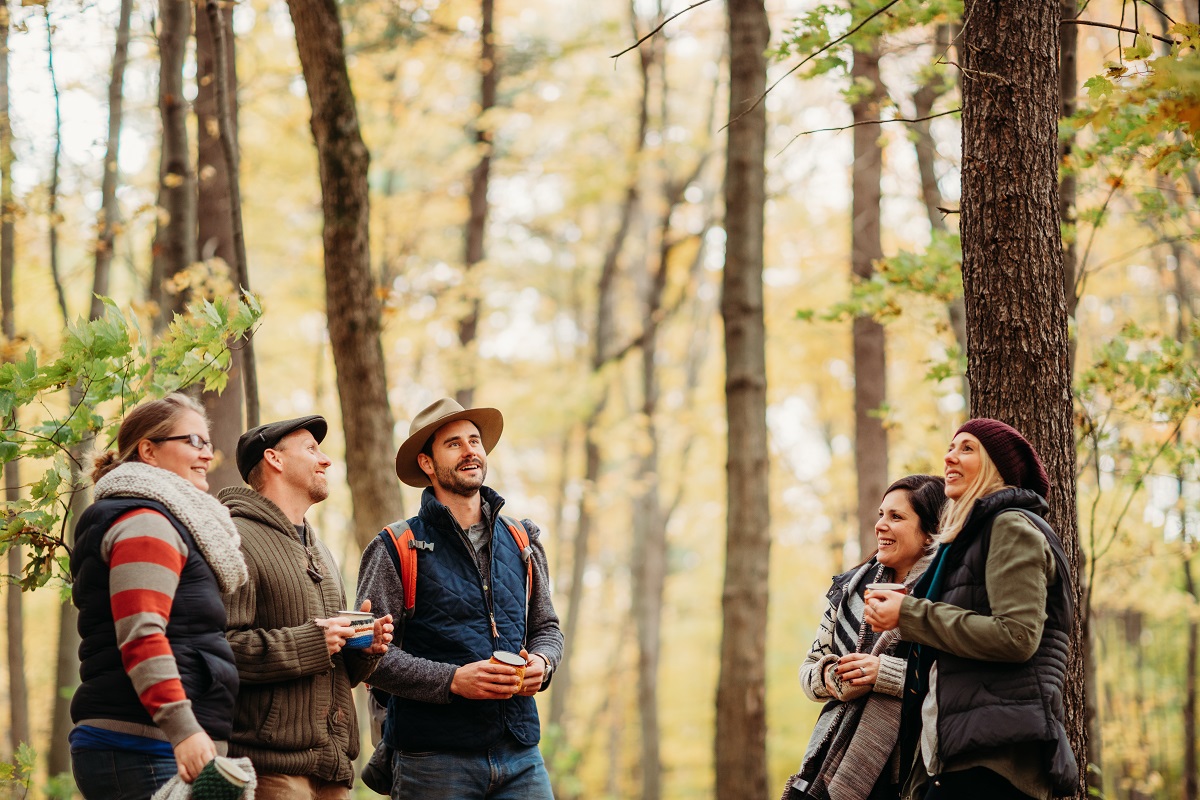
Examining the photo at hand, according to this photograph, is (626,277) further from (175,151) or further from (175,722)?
(175,722)

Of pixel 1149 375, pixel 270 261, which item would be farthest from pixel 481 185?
pixel 1149 375

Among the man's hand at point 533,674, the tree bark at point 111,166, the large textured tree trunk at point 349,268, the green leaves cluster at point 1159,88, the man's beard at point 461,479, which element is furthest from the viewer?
the tree bark at point 111,166

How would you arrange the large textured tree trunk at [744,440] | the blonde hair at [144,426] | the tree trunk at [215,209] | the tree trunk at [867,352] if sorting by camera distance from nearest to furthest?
the blonde hair at [144,426]
the large textured tree trunk at [744,440]
the tree trunk at [215,209]
the tree trunk at [867,352]

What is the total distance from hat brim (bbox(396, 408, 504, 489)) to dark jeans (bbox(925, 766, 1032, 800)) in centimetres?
220

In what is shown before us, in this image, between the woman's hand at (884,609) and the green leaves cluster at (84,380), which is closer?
the woman's hand at (884,609)

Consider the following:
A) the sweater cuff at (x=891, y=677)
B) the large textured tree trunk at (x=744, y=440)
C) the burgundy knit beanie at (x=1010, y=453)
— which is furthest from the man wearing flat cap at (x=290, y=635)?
the large textured tree trunk at (x=744, y=440)

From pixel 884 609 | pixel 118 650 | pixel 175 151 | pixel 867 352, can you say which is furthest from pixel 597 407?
pixel 118 650

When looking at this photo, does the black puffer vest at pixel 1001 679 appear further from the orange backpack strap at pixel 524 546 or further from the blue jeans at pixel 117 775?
the blue jeans at pixel 117 775

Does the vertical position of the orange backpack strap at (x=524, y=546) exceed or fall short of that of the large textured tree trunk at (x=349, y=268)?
it falls short

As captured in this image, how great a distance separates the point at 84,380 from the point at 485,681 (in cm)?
202

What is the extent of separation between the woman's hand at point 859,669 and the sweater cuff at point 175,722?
217 centimetres

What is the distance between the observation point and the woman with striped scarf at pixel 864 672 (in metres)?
3.60

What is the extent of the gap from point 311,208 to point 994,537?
14568mm

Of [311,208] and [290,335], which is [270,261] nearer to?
[311,208]
